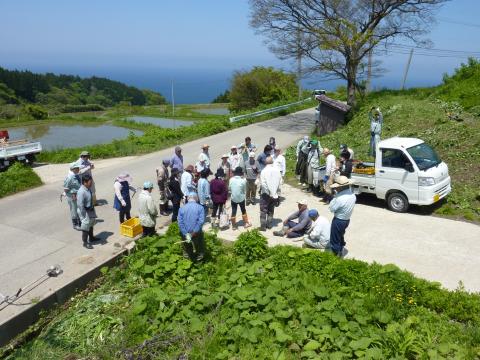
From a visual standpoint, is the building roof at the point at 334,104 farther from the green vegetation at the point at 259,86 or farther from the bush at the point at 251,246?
the green vegetation at the point at 259,86

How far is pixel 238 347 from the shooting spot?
19.6 ft

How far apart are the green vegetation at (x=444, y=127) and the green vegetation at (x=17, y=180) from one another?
10.1 meters

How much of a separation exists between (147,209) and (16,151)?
12.5 metres

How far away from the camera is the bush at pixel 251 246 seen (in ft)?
27.6

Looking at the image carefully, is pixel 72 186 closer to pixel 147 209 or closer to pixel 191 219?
pixel 147 209

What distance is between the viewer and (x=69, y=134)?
36250 millimetres

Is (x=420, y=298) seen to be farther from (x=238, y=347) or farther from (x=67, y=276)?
(x=67, y=276)

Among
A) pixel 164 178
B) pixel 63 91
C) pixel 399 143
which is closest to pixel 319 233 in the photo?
pixel 399 143

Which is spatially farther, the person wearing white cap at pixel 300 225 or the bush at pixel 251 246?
the person wearing white cap at pixel 300 225

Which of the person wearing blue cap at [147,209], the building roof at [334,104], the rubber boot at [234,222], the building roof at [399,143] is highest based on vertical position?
the building roof at [334,104]

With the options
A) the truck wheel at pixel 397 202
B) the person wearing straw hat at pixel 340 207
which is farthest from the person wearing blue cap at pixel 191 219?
the truck wheel at pixel 397 202

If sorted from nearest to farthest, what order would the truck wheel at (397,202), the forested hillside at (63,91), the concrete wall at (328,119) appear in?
the truck wheel at (397,202), the concrete wall at (328,119), the forested hillside at (63,91)

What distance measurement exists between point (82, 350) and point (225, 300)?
247 centimetres

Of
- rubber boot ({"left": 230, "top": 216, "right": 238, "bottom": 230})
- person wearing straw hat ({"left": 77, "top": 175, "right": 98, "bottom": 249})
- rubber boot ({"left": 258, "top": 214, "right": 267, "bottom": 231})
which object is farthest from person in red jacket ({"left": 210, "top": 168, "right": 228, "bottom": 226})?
person wearing straw hat ({"left": 77, "top": 175, "right": 98, "bottom": 249})
